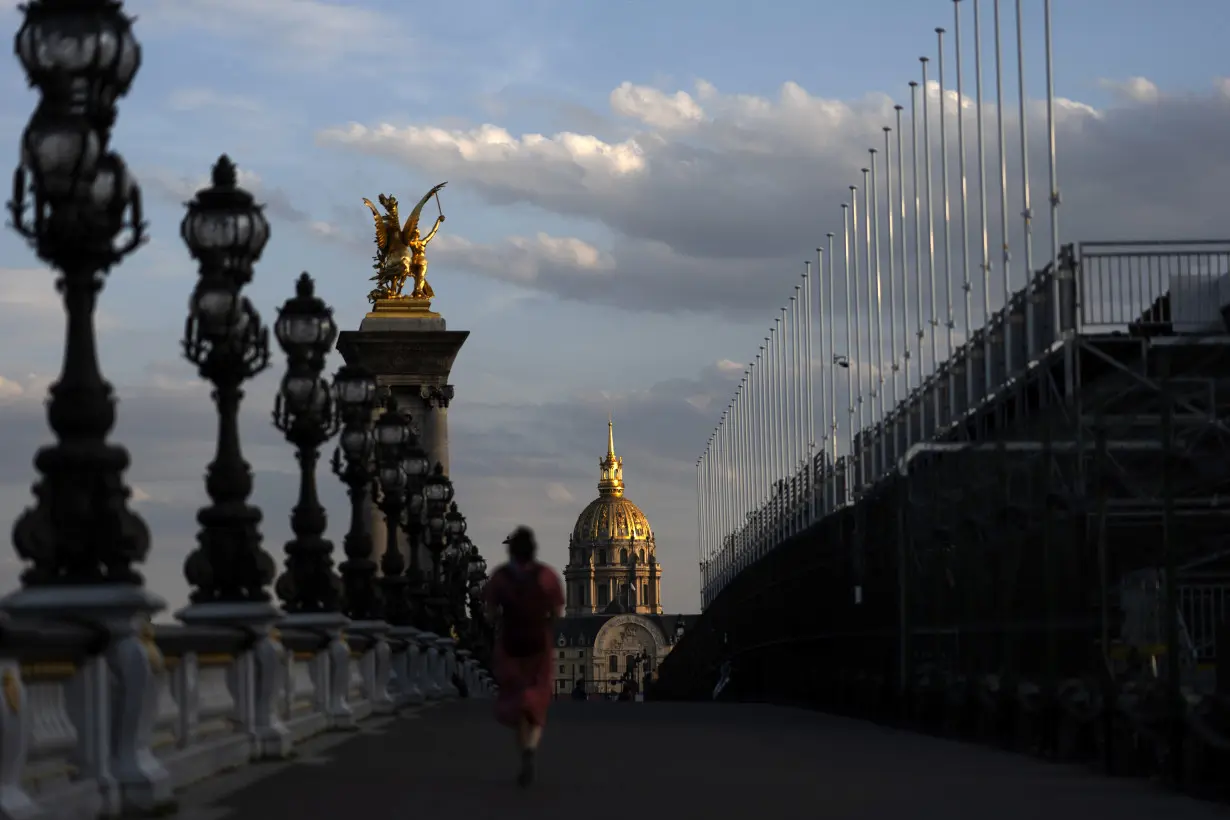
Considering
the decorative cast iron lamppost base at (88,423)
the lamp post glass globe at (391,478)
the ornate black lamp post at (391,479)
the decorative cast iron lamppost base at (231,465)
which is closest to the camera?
the decorative cast iron lamppost base at (88,423)

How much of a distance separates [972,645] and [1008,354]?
453 inches

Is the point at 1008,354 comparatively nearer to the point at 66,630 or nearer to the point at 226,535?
the point at 226,535

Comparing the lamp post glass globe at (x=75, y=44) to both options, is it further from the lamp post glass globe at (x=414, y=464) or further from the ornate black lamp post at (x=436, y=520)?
the ornate black lamp post at (x=436, y=520)

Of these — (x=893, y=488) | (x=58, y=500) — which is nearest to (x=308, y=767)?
(x=58, y=500)

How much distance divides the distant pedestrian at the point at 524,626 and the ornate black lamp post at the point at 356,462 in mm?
12377

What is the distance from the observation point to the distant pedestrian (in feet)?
59.2

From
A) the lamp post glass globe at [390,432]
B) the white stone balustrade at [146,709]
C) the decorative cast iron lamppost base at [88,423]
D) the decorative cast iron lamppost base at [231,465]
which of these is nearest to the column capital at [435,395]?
the lamp post glass globe at [390,432]

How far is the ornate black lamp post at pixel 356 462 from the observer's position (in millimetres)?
30719

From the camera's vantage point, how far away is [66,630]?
12.7 metres

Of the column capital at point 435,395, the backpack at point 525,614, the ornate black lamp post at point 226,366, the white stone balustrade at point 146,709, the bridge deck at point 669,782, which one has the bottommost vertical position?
the bridge deck at point 669,782

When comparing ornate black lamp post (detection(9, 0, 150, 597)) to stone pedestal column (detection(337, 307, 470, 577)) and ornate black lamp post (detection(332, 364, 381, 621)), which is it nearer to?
ornate black lamp post (detection(332, 364, 381, 621))

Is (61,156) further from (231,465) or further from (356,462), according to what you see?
(356,462)

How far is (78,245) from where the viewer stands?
14250 mm

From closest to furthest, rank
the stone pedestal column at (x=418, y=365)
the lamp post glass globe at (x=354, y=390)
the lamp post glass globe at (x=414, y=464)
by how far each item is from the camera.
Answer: the lamp post glass globe at (x=354, y=390), the lamp post glass globe at (x=414, y=464), the stone pedestal column at (x=418, y=365)
